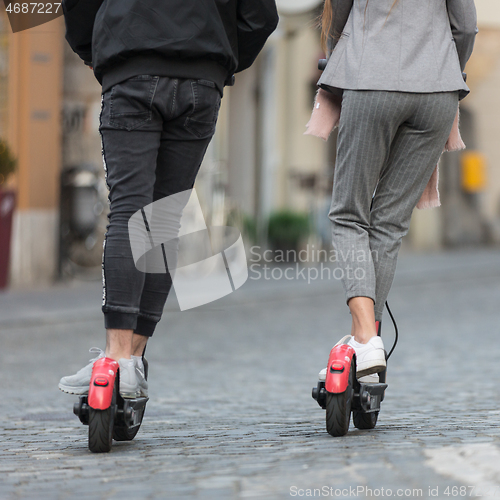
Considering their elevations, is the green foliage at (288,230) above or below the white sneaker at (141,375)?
below

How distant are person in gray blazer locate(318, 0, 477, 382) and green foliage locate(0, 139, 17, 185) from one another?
7.65 m

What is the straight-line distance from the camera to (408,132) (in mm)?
3020

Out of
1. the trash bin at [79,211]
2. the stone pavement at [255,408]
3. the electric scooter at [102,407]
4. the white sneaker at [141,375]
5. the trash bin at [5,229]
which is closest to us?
the stone pavement at [255,408]

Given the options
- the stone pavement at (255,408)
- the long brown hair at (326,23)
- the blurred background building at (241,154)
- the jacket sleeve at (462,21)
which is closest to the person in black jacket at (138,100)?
the long brown hair at (326,23)

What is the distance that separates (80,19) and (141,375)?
110cm

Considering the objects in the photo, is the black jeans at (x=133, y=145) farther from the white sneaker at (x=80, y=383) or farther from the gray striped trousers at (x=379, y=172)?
the gray striped trousers at (x=379, y=172)

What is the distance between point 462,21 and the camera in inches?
117

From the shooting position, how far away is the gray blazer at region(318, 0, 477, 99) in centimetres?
289

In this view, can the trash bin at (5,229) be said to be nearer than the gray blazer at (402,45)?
No

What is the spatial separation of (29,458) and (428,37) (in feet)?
5.56

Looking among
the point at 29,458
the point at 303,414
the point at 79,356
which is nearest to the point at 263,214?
the point at 79,356

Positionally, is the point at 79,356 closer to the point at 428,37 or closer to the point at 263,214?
the point at 428,37

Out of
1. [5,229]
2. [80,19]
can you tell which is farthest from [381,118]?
[5,229]

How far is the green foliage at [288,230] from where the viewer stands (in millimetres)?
13984
